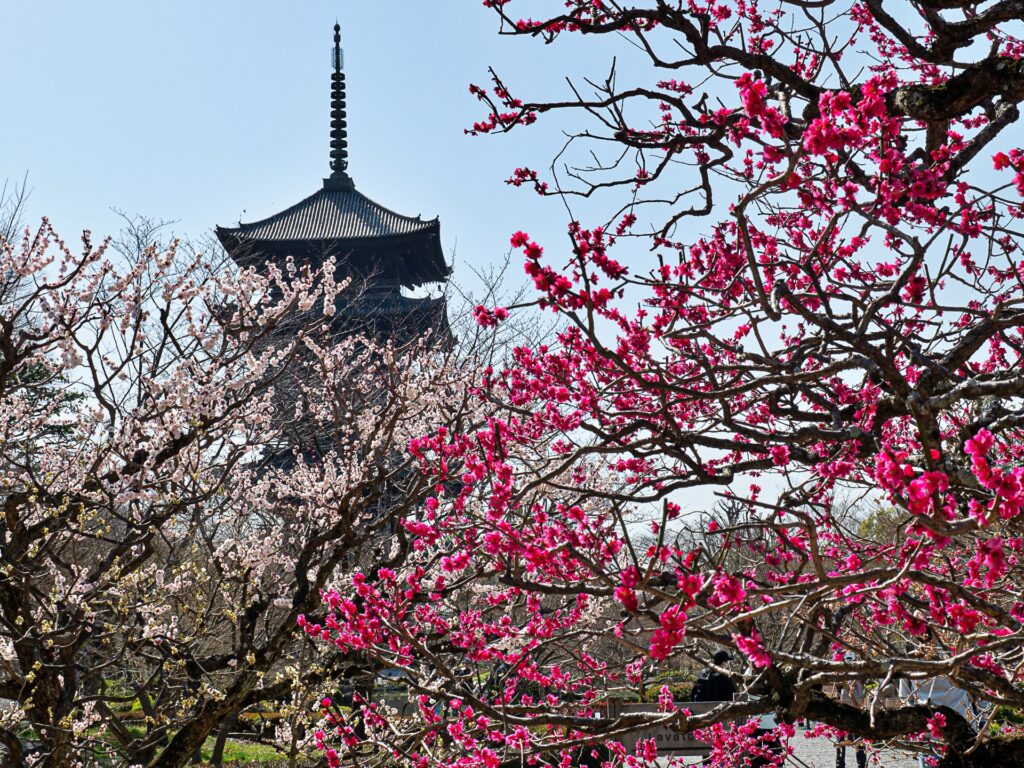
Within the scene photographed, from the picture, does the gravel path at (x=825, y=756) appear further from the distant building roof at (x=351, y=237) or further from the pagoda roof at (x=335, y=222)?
the pagoda roof at (x=335, y=222)

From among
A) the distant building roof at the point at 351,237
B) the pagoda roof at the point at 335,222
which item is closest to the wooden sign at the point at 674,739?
the distant building roof at the point at 351,237

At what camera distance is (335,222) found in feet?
101

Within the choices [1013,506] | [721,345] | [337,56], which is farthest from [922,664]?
[337,56]

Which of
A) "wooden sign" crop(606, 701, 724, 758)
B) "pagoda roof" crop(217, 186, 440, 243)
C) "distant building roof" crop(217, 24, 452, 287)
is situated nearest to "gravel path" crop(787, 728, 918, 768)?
"wooden sign" crop(606, 701, 724, 758)

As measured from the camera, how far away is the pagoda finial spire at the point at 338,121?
33.1 meters

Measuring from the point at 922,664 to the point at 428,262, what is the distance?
2952 cm

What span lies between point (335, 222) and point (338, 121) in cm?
520

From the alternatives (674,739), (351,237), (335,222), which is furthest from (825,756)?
(335,222)

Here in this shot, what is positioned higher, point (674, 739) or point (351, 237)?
point (351, 237)

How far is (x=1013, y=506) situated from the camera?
1960 mm

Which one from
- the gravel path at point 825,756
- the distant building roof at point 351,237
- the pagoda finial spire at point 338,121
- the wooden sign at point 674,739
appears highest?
the pagoda finial spire at point 338,121

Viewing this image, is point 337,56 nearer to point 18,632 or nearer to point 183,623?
point 183,623

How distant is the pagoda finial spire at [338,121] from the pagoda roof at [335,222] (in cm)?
91

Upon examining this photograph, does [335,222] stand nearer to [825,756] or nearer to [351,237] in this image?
[351,237]
